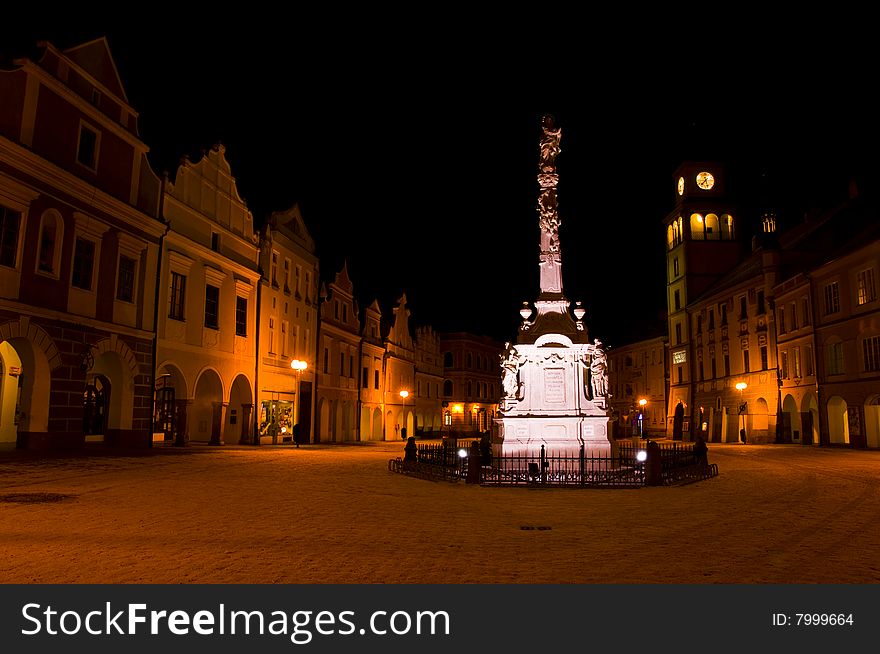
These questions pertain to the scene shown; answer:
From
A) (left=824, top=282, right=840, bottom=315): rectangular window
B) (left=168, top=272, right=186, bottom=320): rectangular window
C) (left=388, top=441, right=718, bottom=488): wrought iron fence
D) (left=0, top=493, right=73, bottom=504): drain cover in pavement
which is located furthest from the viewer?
(left=824, top=282, right=840, bottom=315): rectangular window

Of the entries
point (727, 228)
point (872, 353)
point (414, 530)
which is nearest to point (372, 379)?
point (872, 353)

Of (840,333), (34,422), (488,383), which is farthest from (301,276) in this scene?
(488,383)

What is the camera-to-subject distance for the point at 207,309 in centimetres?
3341

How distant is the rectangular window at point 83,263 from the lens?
24422mm

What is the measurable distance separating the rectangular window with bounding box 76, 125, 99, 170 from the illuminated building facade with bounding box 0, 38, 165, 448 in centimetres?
4

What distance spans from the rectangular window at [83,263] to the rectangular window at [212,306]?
8.18m

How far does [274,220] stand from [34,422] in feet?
69.1

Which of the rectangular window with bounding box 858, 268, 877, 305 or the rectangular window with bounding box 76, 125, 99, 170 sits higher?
the rectangular window with bounding box 76, 125, 99, 170

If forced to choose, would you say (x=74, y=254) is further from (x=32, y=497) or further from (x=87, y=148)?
(x=32, y=497)

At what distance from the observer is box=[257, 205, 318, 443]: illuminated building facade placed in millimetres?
38375

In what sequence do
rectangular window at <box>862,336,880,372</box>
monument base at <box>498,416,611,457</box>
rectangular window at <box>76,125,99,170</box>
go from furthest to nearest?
rectangular window at <box>862,336,880,372</box> → rectangular window at <box>76,125,99,170</box> → monument base at <box>498,416,611,457</box>

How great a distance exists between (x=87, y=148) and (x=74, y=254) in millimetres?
4321

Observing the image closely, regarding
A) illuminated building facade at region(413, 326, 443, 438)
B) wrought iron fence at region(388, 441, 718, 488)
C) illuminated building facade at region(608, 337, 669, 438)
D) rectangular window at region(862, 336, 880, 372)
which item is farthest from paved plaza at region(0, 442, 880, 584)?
illuminated building facade at region(608, 337, 669, 438)

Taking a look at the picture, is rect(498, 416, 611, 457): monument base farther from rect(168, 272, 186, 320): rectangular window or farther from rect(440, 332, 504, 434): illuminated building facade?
rect(440, 332, 504, 434): illuminated building facade
